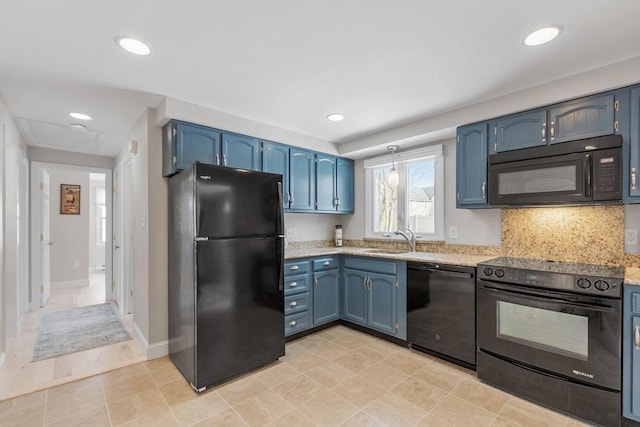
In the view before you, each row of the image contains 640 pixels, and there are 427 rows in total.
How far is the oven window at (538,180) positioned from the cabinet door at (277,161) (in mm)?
2124

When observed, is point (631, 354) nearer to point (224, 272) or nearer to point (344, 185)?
point (224, 272)

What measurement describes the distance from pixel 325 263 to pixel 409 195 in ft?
4.40

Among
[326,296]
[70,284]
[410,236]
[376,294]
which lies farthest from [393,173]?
[70,284]

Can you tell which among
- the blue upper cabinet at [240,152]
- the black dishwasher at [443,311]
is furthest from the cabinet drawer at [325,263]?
the blue upper cabinet at [240,152]

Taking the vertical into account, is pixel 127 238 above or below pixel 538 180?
below

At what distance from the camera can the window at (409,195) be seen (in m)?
3.44

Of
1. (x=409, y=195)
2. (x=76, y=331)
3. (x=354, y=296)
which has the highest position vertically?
(x=409, y=195)

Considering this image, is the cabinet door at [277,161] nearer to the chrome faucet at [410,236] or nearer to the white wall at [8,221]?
the chrome faucet at [410,236]

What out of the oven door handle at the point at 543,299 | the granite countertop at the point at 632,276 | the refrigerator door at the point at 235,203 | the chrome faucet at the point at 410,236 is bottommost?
the oven door handle at the point at 543,299

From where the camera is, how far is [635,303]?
1799mm

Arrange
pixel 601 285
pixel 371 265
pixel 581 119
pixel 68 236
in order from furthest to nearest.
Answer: pixel 68 236 → pixel 371 265 → pixel 581 119 → pixel 601 285

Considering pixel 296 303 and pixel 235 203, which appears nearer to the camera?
pixel 235 203

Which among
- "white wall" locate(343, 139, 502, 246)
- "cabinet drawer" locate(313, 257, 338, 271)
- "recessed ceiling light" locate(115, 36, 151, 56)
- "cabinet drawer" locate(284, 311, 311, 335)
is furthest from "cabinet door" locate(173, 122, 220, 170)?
"white wall" locate(343, 139, 502, 246)

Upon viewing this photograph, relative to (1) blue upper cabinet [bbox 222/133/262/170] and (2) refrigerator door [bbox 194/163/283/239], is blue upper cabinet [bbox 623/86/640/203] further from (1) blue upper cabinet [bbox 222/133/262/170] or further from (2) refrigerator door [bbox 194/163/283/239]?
(1) blue upper cabinet [bbox 222/133/262/170]
